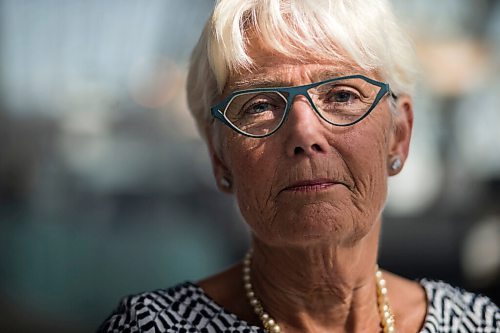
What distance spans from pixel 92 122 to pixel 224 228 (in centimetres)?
130

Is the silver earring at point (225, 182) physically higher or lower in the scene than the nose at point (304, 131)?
lower

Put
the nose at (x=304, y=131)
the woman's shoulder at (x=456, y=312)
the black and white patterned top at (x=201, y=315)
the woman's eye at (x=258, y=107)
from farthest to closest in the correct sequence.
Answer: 1. the woman's shoulder at (x=456, y=312)
2. the black and white patterned top at (x=201, y=315)
3. the woman's eye at (x=258, y=107)
4. the nose at (x=304, y=131)

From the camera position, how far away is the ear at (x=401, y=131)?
2188 mm

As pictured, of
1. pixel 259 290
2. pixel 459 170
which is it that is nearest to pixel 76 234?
pixel 459 170

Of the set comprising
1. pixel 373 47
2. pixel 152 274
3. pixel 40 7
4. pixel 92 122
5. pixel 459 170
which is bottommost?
pixel 152 274

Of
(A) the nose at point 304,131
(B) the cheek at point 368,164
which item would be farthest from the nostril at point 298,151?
(B) the cheek at point 368,164

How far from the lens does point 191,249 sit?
19.0ft

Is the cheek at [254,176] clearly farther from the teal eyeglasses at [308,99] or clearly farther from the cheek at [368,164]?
the cheek at [368,164]

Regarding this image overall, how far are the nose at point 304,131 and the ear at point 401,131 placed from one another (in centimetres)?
33

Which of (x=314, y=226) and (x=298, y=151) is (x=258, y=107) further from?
(x=314, y=226)

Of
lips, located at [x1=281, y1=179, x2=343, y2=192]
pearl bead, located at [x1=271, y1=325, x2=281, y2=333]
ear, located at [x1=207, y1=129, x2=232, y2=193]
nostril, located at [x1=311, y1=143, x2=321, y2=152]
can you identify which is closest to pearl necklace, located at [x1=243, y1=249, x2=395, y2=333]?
pearl bead, located at [x1=271, y1=325, x2=281, y2=333]

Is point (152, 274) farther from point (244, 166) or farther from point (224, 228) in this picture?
point (244, 166)

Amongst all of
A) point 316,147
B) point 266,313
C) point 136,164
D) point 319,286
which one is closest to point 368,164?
point 316,147

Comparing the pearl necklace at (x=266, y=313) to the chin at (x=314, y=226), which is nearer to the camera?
the chin at (x=314, y=226)
